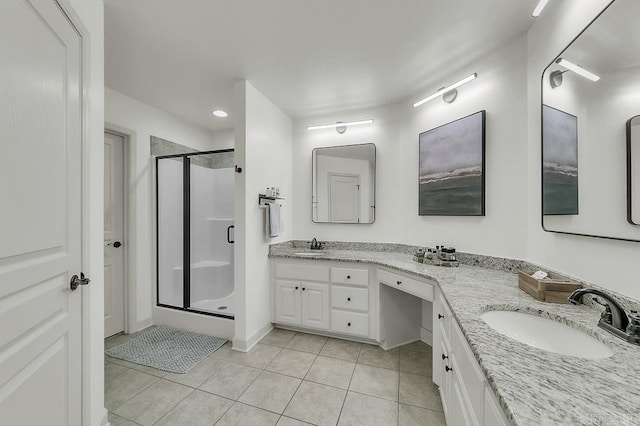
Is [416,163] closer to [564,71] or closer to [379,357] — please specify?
[564,71]

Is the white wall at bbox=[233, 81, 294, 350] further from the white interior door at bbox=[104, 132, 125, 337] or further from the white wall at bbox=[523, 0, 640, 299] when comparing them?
the white wall at bbox=[523, 0, 640, 299]

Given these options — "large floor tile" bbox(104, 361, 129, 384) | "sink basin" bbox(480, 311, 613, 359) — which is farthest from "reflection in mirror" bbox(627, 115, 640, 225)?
"large floor tile" bbox(104, 361, 129, 384)

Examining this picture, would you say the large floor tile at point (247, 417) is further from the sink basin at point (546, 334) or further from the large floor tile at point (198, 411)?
the sink basin at point (546, 334)

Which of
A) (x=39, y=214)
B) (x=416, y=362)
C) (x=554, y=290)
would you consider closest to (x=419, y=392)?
(x=416, y=362)

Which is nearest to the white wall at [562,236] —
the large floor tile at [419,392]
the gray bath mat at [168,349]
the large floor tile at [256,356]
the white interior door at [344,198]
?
the large floor tile at [419,392]

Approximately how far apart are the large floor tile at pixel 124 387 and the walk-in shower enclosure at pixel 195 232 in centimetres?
80

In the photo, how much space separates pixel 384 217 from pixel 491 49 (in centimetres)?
171

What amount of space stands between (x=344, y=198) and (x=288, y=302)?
1.34m

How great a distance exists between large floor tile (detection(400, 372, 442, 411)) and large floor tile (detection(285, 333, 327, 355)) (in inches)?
31.2

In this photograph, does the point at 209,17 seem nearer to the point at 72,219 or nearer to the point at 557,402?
the point at 72,219

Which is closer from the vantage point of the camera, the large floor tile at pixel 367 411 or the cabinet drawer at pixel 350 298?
the large floor tile at pixel 367 411

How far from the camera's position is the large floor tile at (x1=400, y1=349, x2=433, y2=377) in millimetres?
1994

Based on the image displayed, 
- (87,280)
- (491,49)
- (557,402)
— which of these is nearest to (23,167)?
(87,280)

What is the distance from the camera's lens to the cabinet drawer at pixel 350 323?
2.39m
